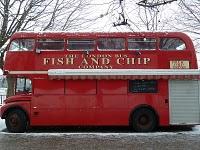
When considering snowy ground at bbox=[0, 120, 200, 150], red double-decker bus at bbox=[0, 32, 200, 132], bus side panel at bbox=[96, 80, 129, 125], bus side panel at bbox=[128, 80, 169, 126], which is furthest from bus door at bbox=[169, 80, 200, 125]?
A: bus side panel at bbox=[96, 80, 129, 125]

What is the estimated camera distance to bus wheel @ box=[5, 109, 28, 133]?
55.5ft

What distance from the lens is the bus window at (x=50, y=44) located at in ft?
56.5

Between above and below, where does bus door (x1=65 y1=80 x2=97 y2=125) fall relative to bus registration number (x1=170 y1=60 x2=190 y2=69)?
below

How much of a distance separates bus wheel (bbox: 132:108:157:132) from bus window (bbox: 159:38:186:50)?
243cm

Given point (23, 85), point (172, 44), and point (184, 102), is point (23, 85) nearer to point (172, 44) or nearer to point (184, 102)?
point (172, 44)

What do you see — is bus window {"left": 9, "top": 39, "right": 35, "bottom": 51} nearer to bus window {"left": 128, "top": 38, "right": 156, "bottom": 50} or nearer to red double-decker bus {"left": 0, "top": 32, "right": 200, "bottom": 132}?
red double-decker bus {"left": 0, "top": 32, "right": 200, "bottom": 132}

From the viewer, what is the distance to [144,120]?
55.8 ft

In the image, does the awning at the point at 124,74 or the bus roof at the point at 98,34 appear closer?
the awning at the point at 124,74

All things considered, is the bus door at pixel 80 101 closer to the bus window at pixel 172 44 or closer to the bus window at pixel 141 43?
the bus window at pixel 141 43

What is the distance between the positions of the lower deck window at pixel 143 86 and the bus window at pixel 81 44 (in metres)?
2.00

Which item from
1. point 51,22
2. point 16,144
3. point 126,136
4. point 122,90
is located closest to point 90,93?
point 122,90

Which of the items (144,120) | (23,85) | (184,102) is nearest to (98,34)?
(23,85)

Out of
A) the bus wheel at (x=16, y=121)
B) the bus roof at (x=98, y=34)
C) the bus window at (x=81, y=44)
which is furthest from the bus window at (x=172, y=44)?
the bus wheel at (x=16, y=121)

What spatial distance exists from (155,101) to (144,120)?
809 mm
